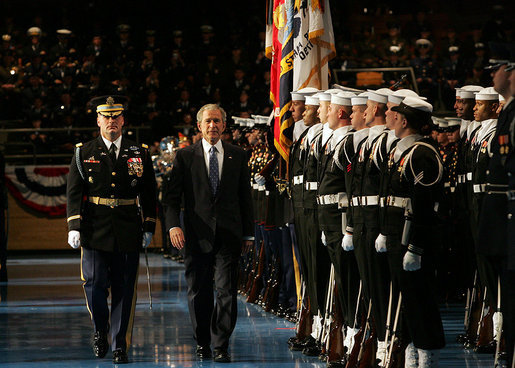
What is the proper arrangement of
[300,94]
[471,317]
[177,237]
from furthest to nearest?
[300,94]
[471,317]
[177,237]

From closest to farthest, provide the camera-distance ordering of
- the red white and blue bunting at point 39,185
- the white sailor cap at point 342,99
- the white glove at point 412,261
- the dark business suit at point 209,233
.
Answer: the white glove at point 412,261 < the white sailor cap at point 342,99 < the dark business suit at point 209,233 < the red white and blue bunting at point 39,185

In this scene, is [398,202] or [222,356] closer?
[398,202]

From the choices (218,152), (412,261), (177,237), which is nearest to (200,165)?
(218,152)

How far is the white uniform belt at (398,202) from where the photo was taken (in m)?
6.06

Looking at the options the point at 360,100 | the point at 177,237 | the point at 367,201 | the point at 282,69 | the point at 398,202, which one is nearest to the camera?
the point at 398,202

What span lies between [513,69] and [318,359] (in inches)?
123

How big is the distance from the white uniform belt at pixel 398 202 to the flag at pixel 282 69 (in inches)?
116

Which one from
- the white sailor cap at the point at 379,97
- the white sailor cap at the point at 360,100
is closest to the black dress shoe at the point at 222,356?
the white sailor cap at the point at 360,100

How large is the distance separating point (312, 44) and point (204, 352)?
10.8 ft

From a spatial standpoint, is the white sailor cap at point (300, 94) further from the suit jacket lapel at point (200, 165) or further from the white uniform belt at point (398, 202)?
the white uniform belt at point (398, 202)

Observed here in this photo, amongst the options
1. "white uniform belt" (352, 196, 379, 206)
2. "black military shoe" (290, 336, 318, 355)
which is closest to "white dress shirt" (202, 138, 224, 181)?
"black military shoe" (290, 336, 318, 355)

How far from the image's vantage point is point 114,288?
762 centimetres

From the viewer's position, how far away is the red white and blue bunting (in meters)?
19.7

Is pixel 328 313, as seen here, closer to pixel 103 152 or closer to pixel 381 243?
pixel 381 243
